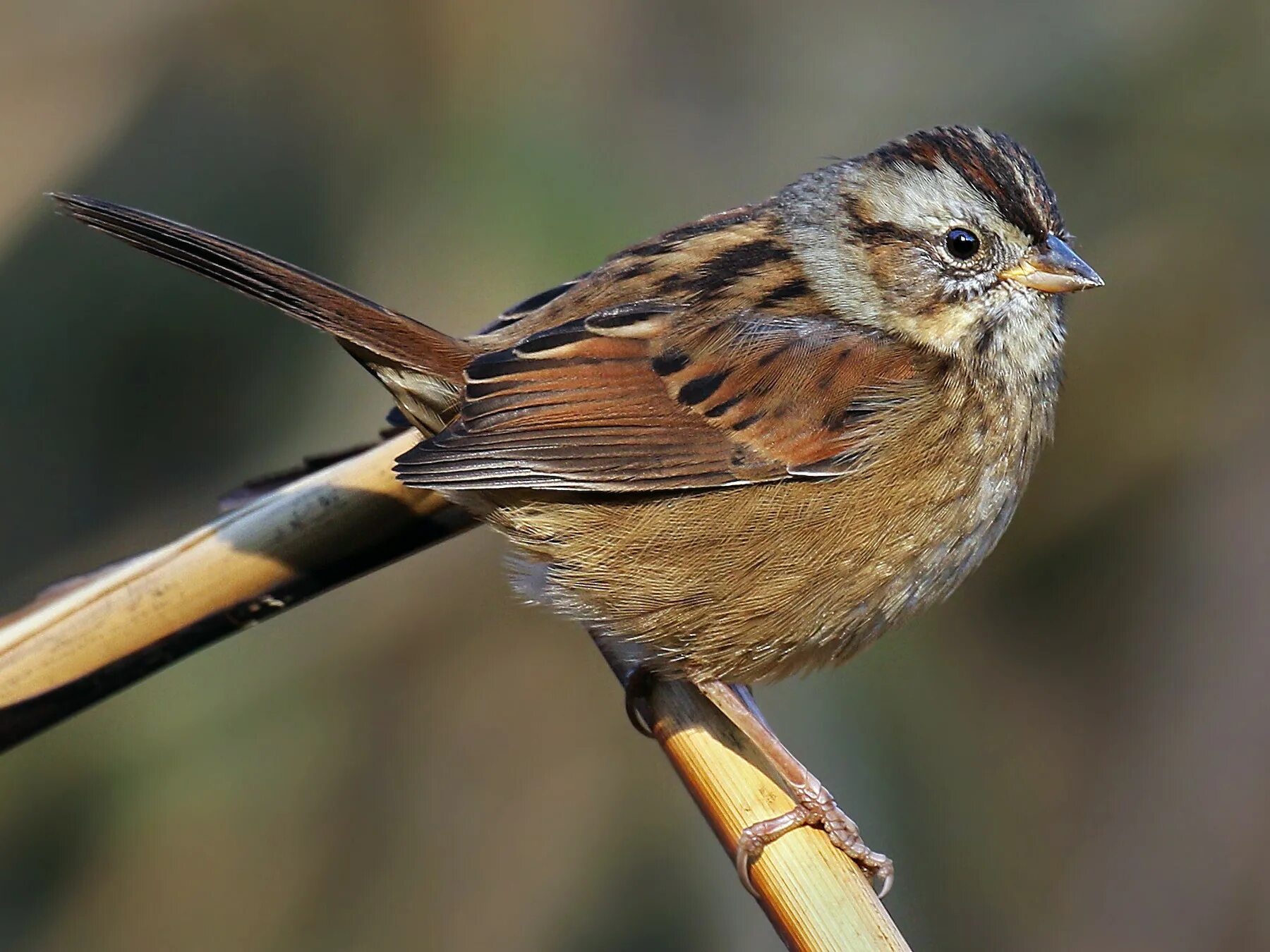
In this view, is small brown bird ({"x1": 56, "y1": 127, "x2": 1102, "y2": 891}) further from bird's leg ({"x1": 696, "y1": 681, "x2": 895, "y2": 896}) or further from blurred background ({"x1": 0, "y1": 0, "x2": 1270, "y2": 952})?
blurred background ({"x1": 0, "y1": 0, "x2": 1270, "y2": 952})

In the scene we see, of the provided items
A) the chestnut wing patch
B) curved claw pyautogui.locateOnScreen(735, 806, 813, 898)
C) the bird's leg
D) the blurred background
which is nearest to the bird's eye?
the chestnut wing patch

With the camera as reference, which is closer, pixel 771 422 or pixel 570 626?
pixel 771 422

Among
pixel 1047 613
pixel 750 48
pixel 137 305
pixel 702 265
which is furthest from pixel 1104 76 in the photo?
pixel 137 305

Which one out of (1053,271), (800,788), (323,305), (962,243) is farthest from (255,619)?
(1053,271)

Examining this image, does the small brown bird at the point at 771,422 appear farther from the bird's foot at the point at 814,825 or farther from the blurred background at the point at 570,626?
the blurred background at the point at 570,626

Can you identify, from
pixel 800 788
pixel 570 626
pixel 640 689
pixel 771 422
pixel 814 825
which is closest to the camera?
pixel 814 825

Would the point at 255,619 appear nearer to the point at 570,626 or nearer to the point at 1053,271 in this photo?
the point at 1053,271

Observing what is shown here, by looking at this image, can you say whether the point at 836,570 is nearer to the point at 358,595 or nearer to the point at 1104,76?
the point at 358,595
